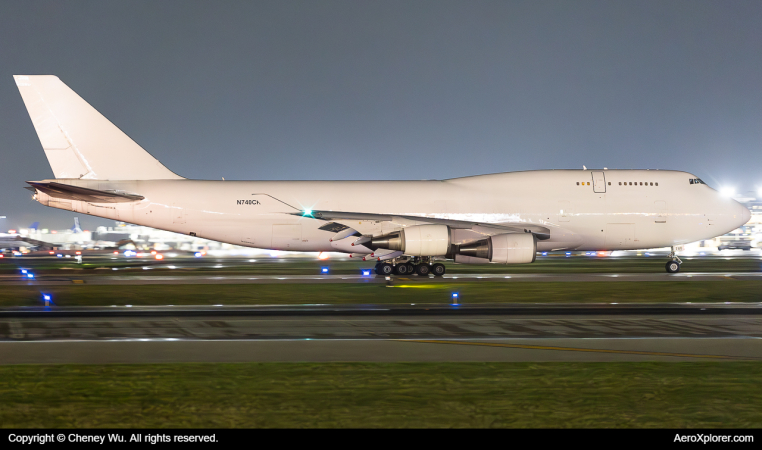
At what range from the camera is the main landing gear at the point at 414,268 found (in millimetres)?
32406

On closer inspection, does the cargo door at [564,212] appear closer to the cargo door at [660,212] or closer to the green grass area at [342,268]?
the green grass area at [342,268]

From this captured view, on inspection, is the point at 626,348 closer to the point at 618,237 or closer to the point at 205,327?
the point at 205,327

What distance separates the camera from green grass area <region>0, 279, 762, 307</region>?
2183 centimetres

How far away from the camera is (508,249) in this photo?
30500 mm

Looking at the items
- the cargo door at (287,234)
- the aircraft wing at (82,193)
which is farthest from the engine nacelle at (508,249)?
the aircraft wing at (82,193)

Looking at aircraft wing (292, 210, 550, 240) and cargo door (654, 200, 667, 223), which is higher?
cargo door (654, 200, 667, 223)

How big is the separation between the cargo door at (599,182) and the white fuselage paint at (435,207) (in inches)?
2.4

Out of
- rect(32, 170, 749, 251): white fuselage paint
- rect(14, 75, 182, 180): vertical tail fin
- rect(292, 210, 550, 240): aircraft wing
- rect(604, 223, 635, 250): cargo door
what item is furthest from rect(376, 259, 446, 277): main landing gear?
rect(14, 75, 182, 180): vertical tail fin

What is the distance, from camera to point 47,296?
899 inches

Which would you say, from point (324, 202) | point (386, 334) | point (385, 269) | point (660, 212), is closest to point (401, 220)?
point (385, 269)

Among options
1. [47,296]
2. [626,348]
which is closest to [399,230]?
[47,296]

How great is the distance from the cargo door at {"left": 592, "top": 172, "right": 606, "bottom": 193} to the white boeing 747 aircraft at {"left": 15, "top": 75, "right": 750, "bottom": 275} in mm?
50

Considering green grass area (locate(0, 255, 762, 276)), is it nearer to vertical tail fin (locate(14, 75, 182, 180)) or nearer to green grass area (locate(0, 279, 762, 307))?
vertical tail fin (locate(14, 75, 182, 180))
